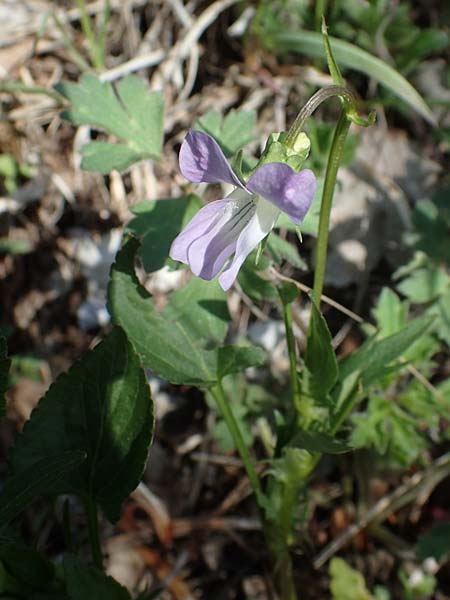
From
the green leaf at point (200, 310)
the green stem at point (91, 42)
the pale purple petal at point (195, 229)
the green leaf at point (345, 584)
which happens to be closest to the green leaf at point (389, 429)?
the green leaf at point (345, 584)

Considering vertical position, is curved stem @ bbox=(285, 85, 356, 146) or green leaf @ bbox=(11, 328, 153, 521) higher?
curved stem @ bbox=(285, 85, 356, 146)

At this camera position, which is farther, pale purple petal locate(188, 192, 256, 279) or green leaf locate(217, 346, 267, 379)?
green leaf locate(217, 346, 267, 379)

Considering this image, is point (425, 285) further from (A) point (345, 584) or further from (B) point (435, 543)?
(A) point (345, 584)

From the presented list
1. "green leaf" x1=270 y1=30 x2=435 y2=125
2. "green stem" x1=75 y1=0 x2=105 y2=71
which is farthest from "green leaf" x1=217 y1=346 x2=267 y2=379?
"green stem" x1=75 y1=0 x2=105 y2=71

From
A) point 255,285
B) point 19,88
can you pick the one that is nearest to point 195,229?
Result: point 255,285

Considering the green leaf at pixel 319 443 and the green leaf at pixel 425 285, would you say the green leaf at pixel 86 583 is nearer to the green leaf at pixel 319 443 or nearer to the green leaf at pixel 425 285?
the green leaf at pixel 319 443

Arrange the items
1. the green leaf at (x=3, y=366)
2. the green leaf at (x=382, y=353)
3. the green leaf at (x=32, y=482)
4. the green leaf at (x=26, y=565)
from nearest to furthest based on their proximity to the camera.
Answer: the green leaf at (x=32, y=482), the green leaf at (x=3, y=366), the green leaf at (x=26, y=565), the green leaf at (x=382, y=353)

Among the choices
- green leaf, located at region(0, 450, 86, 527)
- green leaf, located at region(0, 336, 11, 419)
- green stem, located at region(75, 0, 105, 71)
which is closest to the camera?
green leaf, located at region(0, 450, 86, 527)

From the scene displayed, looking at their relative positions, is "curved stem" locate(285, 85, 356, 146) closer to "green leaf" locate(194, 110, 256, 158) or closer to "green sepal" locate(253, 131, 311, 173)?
"green sepal" locate(253, 131, 311, 173)
